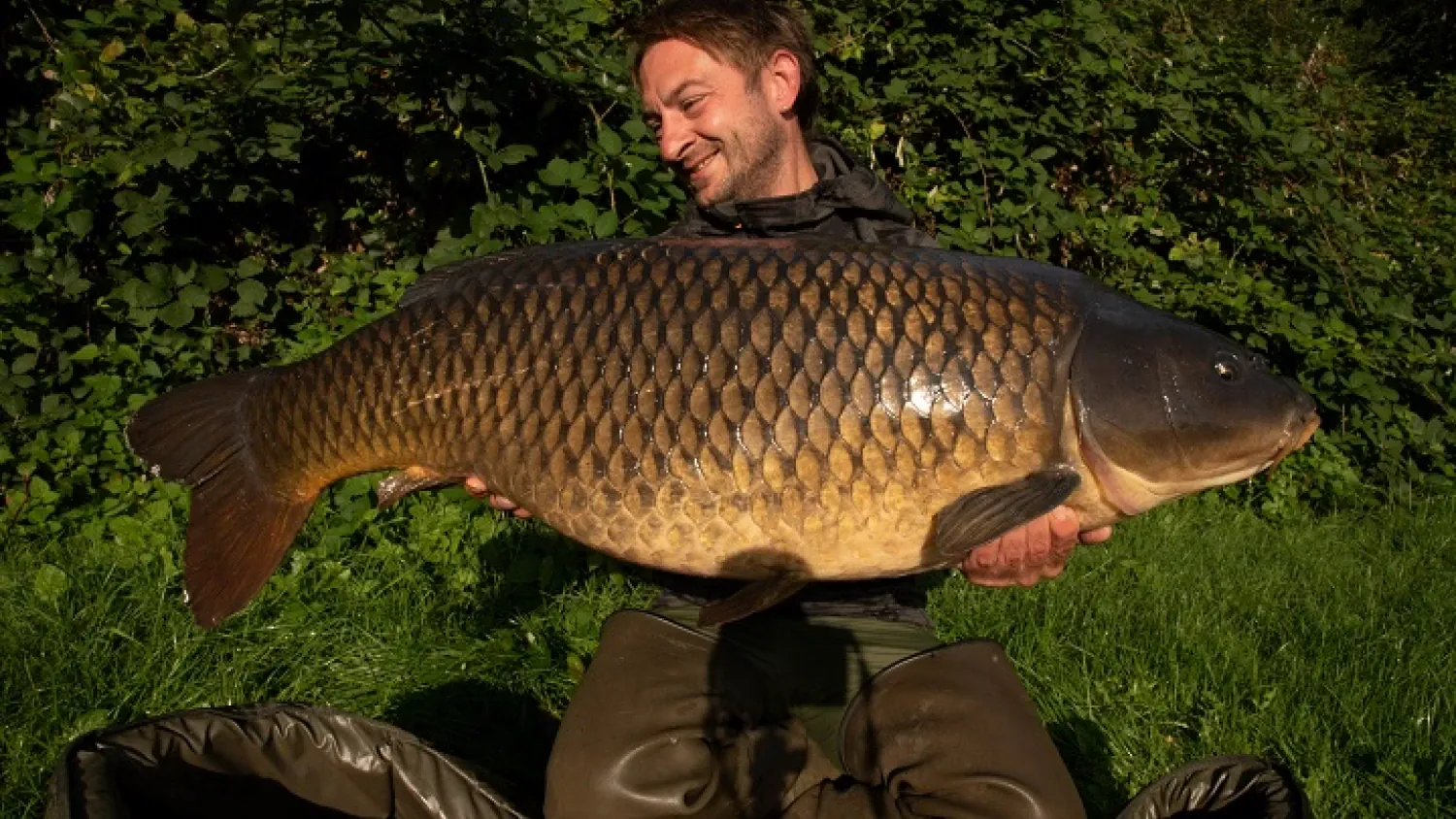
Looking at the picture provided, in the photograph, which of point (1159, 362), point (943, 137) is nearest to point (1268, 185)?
point (943, 137)

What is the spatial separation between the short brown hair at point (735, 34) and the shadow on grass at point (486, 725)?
52.3 inches

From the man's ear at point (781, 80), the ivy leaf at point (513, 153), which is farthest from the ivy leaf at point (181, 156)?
the man's ear at point (781, 80)

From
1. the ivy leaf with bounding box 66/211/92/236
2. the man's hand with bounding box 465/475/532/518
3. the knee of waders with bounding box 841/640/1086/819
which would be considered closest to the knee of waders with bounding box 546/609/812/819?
the knee of waders with bounding box 841/640/1086/819

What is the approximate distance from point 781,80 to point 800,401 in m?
1.00

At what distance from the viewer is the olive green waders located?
1.77 meters

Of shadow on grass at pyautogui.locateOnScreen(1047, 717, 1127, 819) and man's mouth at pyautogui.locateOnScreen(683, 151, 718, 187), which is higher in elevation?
man's mouth at pyautogui.locateOnScreen(683, 151, 718, 187)

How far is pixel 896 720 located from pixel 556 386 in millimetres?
745

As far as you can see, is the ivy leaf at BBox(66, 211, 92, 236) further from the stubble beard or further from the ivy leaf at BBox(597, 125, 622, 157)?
the stubble beard

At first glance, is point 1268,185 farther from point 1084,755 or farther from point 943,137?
point 1084,755

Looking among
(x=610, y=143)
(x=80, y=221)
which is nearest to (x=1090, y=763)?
(x=610, y=143)

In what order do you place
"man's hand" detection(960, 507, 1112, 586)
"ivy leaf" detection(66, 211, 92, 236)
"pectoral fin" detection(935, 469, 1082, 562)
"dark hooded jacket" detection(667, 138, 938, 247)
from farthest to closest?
"ivy leaf" detection(66, 211, 92, 236), "dark hooded jacket" detection(667, 138, 938, 247), "man's hand" detection(960, 507, 1112, 586), "pectoral fin" detection(935, 469, 1082, 562)

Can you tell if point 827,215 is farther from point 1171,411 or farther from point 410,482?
point 410,482

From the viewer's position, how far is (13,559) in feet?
9.12

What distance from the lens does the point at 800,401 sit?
159 cm
